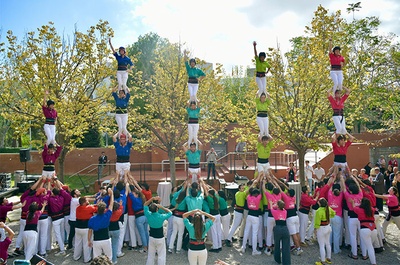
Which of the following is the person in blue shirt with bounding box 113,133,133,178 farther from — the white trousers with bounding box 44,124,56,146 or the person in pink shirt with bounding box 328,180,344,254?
the person in pink shirt with bounding box 328,180,344,254

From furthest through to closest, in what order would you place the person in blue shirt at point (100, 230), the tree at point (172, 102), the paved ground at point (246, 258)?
the tree at point (172, 102)
the paved ground at point (246, 258)
the person in blue shirt at point (100, 230)

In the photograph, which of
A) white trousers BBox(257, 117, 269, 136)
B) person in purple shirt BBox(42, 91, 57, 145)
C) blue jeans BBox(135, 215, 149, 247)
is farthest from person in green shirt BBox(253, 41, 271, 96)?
person in purple shirt BBox(42, 91, 57, 145)

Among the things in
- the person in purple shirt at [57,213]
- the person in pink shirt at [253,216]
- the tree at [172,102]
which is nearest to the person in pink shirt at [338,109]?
the person in pink shirt at [253,216]

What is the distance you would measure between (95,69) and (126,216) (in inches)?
309

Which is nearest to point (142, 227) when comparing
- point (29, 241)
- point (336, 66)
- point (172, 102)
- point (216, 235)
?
point (216, 235)

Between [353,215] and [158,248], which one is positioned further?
[353,215]

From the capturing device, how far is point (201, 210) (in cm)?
910

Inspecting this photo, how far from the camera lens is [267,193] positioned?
395 inches

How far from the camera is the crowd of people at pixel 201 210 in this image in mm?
8805

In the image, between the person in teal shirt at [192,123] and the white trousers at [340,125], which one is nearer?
the white trousers at [340,125]

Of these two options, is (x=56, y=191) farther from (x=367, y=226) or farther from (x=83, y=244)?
(x=367, y=226)

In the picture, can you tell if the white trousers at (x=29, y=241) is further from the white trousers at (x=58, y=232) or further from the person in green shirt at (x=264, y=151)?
the person in green shirt at (x=264, y=151)

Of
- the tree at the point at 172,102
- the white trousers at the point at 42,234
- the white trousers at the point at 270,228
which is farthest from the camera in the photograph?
the tree at the point at 172,102

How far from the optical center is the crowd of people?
880 cm
